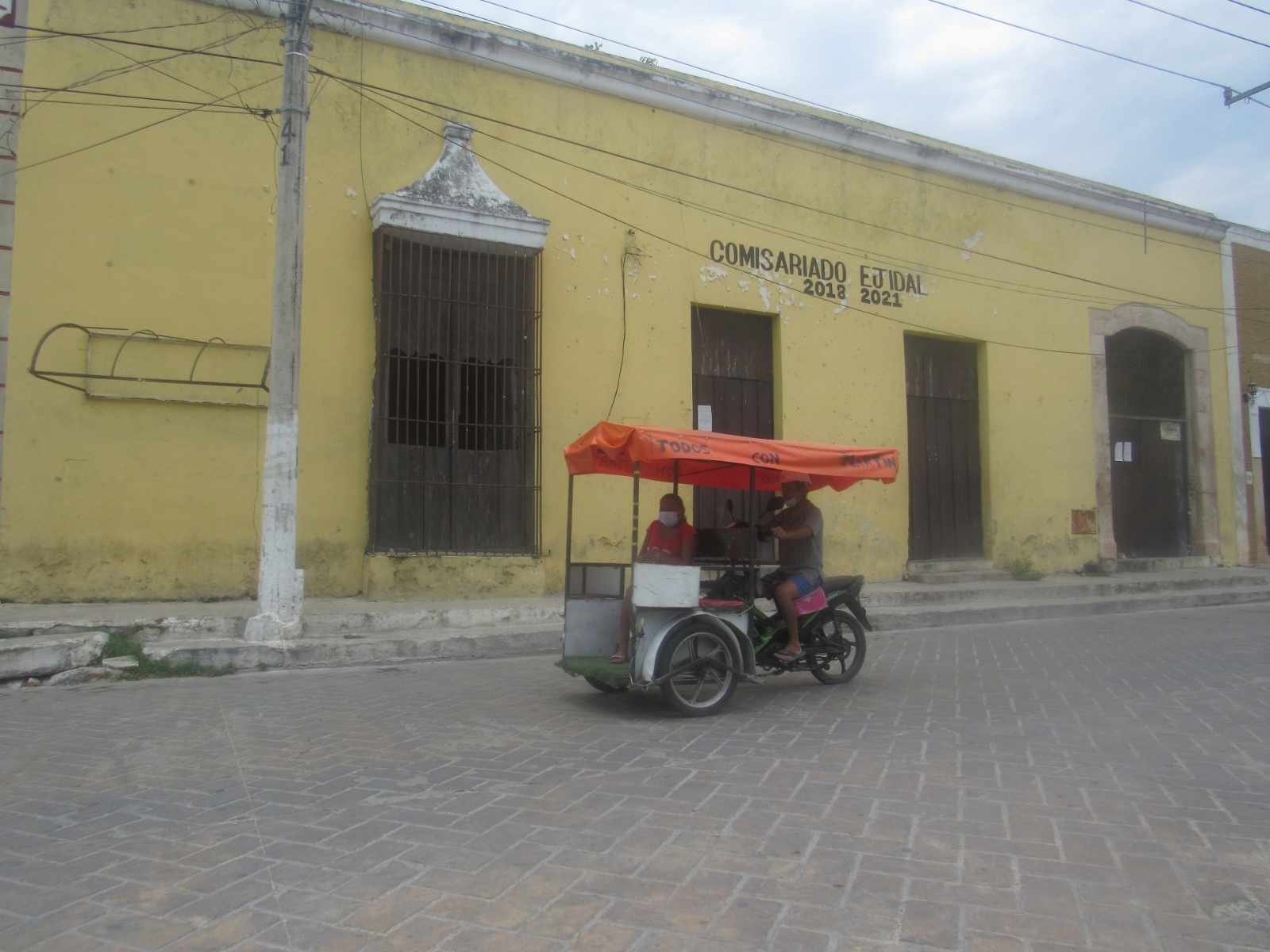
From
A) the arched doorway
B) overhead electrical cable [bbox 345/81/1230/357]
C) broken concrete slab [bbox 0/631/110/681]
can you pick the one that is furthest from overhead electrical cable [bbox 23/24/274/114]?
the arched doorway

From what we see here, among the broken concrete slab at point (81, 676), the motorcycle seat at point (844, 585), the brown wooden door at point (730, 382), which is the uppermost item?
the brown wooden door at point (730, 382)

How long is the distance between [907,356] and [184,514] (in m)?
10.1

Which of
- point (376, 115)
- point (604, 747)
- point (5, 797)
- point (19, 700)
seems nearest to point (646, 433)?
point (604, 747)

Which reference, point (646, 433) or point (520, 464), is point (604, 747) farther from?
point (520, 464)

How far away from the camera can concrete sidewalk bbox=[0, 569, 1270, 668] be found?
309 inches

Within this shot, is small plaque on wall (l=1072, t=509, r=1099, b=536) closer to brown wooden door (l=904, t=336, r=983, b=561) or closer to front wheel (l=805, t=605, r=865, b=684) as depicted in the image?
brown wooden door (l=904, t=336, r=983, b=561)

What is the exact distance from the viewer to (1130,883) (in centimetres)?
334

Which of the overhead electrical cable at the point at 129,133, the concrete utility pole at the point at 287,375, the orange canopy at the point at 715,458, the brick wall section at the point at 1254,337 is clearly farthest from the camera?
the brick wall section at the point at 1254,337

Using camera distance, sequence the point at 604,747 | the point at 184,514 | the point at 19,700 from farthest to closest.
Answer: the point at 184,514 < the point at 19,700 < the point at 604,747

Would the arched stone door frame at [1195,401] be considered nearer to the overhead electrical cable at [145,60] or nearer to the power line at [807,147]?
the power line at [807,147]

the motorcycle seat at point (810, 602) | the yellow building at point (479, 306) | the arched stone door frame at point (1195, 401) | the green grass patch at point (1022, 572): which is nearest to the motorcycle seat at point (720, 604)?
the motorcycle seat at point (810, 602)

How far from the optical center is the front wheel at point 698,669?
6047mm

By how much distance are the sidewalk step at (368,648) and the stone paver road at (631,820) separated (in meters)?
0.80

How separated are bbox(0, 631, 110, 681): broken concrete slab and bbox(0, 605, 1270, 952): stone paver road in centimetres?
39
